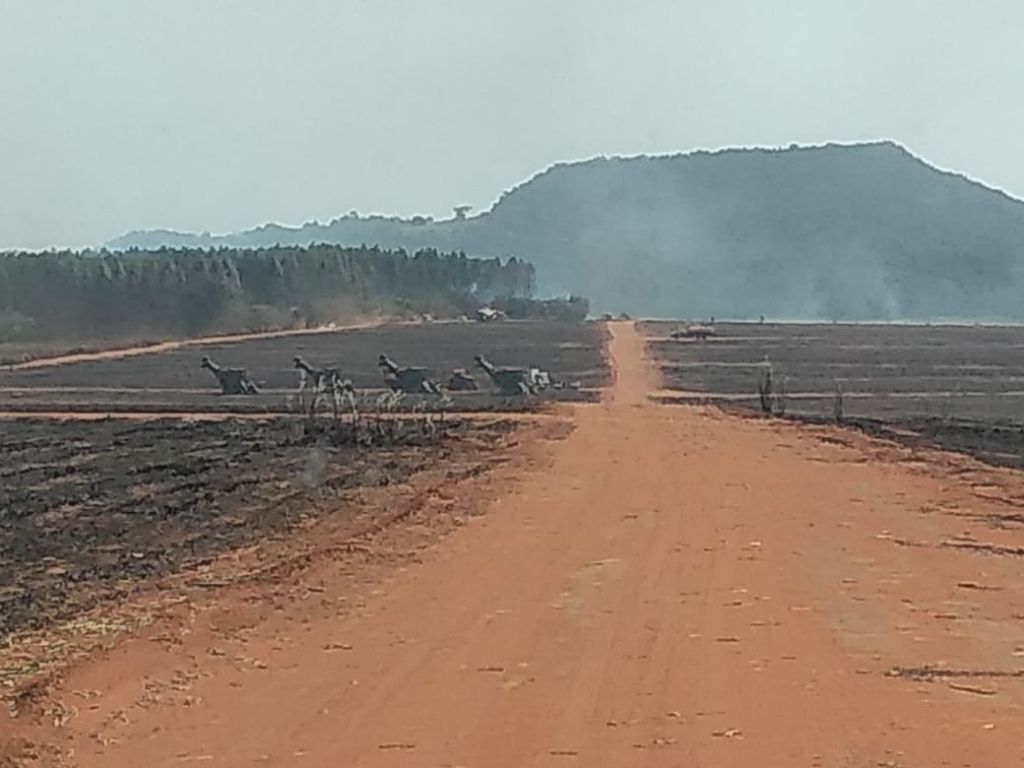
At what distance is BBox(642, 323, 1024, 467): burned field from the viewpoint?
30.7 metres

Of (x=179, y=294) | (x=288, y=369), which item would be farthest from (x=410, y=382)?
(x=179, y=294)

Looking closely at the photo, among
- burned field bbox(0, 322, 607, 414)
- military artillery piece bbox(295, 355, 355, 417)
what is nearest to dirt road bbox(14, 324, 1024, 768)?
military artillery piece bbox(295, 355, 355, 417)

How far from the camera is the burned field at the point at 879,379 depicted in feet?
101

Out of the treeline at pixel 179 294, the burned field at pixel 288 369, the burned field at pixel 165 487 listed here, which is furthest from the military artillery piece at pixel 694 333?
the burned field at pixel 165 487

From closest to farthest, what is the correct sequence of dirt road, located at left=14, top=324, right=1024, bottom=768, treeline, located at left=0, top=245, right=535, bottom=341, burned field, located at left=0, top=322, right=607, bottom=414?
dirt road, located at left=14, top=324, right=1024, bottom=768 → burned field, located at left=0, top=322, right=607, bottom=414 → treeline, located at left=0, top=245, right=535, bottom=341

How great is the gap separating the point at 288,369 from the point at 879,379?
18.5 meters

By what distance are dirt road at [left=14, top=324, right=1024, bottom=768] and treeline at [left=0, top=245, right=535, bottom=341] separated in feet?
235

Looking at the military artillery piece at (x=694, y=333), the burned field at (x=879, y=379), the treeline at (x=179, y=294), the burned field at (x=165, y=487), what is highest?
the treeline at (x=179, y=294)

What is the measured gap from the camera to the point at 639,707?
Answer: 9.54 m

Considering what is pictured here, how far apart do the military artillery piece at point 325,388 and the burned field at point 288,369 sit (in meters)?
0.49

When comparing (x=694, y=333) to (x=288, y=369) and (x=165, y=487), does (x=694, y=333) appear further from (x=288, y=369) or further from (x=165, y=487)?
Answer: (x=165, y=487)

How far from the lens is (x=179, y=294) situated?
301ft

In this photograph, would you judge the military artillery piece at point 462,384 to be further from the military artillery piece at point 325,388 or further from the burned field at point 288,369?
the military artillery piece at point 325,388

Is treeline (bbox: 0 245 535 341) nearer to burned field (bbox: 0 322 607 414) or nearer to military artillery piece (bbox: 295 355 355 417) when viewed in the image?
burned field (bbox: 0 322 607 414)
